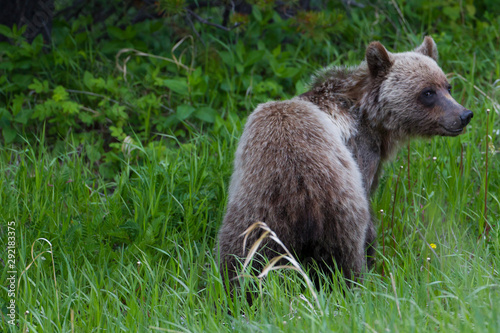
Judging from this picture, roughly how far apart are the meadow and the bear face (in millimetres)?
513

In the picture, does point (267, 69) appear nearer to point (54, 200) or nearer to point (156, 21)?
point (156, 21)

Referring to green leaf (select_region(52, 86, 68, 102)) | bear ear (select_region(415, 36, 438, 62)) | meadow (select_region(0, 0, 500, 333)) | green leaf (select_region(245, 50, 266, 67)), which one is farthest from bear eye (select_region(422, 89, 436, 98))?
green leaf (select_region(52, 86, 68, 102))

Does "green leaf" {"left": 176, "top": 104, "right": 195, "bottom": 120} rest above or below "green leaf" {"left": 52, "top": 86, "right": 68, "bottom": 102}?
below

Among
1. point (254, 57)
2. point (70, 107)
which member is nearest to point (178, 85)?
point (254, 57)

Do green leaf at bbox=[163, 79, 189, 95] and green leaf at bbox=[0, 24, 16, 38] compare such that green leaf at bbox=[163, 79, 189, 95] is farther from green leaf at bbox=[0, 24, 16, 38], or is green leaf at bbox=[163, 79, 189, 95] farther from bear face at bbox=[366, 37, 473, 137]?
bear face at bbox=[366, 37, 473, 137]

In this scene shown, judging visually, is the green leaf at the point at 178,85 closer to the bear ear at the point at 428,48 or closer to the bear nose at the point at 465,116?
the bear ear at the point at 428,48

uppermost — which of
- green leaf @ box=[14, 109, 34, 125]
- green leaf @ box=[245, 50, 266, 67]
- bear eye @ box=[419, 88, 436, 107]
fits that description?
green leaf @ box=[245, 50, 266, 67]

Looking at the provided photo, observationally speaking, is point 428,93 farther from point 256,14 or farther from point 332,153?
point 256,14

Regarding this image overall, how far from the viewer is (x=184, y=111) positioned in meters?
5.66

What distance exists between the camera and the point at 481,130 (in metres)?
5.35

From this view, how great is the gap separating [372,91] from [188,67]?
9.09 ft

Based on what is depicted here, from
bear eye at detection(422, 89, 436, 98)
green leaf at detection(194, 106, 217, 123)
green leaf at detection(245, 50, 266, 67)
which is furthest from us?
green leaf at detection(245, 50, 266, 67)

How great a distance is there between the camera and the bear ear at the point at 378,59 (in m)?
4.07

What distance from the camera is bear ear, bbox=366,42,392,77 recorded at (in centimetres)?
407
